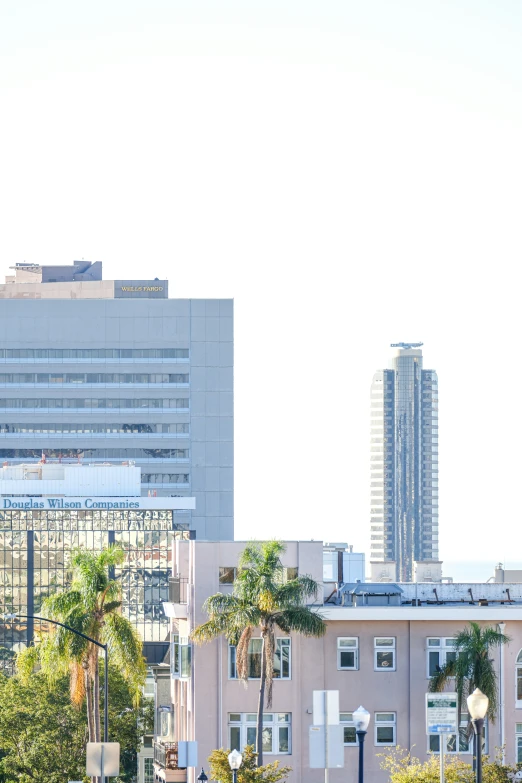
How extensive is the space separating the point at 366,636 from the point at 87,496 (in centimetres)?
9428

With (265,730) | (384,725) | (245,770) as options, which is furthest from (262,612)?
(245,770)

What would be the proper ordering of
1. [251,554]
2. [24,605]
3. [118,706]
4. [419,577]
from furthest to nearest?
1. [24,605]
2. [419,577]
3. [118,706]
4. [251,554]

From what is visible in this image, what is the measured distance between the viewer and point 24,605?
154250 mm

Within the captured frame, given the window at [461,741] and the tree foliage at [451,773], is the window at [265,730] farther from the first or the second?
the tree foliage at [451,773]

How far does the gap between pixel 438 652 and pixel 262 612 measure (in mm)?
8573

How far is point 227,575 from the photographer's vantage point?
7244 centimetres

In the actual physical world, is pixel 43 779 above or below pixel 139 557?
below

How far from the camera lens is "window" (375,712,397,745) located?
229 ft

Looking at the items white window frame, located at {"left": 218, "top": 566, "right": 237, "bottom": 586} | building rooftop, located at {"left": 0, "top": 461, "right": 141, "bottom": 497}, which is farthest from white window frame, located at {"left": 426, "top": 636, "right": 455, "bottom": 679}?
building rooftop, located at {"left": 0, "top": 461, "right": 141, "bottom": 497}

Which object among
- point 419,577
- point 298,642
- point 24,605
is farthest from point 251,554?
point 24,605

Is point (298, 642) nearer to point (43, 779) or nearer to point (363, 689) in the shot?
point (363, 689)

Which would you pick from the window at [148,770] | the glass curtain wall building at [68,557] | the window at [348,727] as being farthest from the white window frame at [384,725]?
the glass curtain wall building at [68,557]

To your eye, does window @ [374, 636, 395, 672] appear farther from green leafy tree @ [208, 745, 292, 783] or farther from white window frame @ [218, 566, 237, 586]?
green leafy tree @ [208, 745, 292, 783]

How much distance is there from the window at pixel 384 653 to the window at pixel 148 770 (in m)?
25.8
